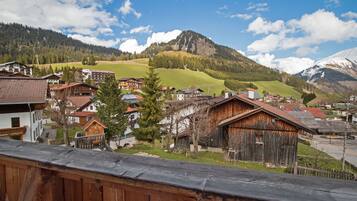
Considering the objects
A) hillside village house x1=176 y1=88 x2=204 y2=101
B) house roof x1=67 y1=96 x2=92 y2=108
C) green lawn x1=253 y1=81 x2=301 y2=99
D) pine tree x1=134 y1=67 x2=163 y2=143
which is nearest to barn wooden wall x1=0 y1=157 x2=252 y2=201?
pine tree x1=134 y1=67 x2=163 y2=143

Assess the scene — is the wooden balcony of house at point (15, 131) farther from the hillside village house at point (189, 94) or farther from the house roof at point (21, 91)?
the hillside village house at point (189, 94)

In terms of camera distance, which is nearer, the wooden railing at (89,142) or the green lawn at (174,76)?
the wooden railing at (89,142)

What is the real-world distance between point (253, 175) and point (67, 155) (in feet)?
3.22

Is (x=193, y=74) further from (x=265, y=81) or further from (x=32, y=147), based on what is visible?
(x=32, y=147)

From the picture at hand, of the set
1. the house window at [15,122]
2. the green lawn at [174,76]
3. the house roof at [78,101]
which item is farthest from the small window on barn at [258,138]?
the green lawn at [174,76]

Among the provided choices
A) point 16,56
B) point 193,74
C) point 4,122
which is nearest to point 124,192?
point 4,122

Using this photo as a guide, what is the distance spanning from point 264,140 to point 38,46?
131503 millimetres

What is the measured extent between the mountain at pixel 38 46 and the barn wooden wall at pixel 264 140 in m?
75.8

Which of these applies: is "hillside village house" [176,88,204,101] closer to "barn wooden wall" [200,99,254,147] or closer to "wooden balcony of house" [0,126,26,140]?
"barn wooden wall" [200,99,254,147]

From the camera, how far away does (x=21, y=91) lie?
15227mm

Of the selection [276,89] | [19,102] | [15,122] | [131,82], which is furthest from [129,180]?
[276,89]

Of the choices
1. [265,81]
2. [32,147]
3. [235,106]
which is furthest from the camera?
[265,81]

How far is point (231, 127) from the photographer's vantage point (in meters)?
19.2

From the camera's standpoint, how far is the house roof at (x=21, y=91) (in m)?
14.4
